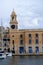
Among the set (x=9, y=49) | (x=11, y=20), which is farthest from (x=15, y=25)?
(x=9, y=49)

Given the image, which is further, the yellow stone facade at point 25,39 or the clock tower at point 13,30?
the clock tower at point 13,30

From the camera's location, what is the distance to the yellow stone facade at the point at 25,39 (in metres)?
110

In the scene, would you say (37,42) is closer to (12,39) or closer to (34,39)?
(34,39)

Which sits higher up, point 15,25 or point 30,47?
point 15,25

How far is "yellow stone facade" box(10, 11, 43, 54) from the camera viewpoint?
110m

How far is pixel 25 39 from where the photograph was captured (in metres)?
111

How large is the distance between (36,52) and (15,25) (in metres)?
12.0

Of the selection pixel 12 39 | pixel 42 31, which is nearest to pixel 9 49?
pixel 12 39

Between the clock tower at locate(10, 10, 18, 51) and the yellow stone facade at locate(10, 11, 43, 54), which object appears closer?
the yellow stone facade at locate(10, 11, 43, 54)

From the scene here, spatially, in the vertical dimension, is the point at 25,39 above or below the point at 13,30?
below

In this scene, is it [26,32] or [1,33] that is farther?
[1,33]

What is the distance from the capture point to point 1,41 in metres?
116

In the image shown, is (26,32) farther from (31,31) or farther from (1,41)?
(1,41)

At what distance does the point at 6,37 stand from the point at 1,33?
321cm
